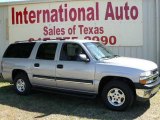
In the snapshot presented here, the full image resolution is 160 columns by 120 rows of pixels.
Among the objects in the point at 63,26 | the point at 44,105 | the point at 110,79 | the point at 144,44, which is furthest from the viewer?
the point at 63,26

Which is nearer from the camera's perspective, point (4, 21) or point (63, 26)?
point (63, 26)

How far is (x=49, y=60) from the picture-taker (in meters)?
9.70

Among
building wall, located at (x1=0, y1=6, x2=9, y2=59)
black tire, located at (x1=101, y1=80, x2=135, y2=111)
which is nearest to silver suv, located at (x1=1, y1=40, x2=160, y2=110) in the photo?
black tire, located at (x1=101, y1=80, x2=135, y2=111)

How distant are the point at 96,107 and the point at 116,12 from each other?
Answer: 19.0ft

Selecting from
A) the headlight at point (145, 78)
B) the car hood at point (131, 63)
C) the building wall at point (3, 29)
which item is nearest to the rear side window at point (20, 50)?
the car hood at point (131, 63)

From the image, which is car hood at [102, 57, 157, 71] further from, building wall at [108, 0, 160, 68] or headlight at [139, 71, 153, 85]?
building wall at [108, 0, 160, 68]

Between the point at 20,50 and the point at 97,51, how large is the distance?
9.57ft

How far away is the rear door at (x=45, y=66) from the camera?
377 inches

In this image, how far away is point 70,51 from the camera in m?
9.38

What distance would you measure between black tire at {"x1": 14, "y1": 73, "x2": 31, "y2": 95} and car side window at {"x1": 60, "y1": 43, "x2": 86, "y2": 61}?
1689mm

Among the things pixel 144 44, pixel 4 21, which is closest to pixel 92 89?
pixel 144 44

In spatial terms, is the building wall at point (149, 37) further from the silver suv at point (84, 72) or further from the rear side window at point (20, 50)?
the rear side window at point (20, 50)

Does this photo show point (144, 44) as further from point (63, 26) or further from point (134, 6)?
point (63, 26)

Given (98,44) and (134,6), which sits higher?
(134,6)
